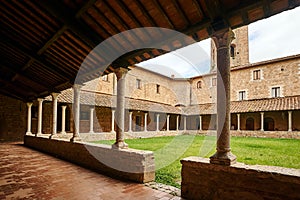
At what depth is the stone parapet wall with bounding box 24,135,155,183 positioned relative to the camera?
13.5 ft

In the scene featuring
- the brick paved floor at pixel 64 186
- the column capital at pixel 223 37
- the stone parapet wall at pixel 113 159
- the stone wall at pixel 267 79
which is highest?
the stone wall at pixel 267 79

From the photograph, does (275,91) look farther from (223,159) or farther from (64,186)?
(64,186)

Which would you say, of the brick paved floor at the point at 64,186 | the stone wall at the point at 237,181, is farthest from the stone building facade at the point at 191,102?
the stone wall at the point at 237,181

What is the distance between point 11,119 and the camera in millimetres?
12992

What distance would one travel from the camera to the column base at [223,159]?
9.21 feet

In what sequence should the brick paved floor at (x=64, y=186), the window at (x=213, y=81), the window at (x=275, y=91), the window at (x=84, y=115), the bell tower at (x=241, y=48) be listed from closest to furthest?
the brick paved floor at (x=64, y=186) < the window at (x=84, y=115) < the window at (x=275, y=91) < the window at (x=213, y=81) < the bell tower at (x=241, y=48)

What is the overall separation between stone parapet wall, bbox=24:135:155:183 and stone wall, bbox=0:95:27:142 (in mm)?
8430

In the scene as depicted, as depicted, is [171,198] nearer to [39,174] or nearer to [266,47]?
[39,174]

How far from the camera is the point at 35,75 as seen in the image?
719 cm

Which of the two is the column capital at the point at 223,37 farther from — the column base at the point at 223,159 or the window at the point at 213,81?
the window at the point at 213,81

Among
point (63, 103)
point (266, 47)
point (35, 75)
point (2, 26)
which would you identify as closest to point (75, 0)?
point (2, 26)

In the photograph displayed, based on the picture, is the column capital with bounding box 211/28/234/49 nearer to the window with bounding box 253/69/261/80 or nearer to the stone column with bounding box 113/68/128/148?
the stone column with bounding box 113/68/128/148

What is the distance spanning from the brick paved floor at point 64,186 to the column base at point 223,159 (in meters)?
0.97

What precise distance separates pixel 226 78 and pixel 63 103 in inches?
476
